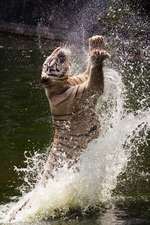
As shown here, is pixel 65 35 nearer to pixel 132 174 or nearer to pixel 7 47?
pixel 7 47

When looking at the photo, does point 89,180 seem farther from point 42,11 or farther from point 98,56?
point 42,11

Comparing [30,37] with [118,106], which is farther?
[30,37]

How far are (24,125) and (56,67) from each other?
5676 millimetres

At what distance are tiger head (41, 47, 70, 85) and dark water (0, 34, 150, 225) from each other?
1.53 m

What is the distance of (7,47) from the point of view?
2841 centimetres

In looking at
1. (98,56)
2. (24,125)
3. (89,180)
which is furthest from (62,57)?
(24,125)

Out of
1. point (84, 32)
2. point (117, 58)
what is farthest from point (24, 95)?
point (84, 32)

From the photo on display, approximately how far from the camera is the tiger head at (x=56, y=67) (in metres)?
8.55

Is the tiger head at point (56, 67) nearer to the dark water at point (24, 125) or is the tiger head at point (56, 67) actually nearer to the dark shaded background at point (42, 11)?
the dark water at point (24, 125)

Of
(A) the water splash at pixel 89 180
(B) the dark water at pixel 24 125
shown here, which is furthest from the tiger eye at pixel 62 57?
(B) the dark water at pixel 24 125

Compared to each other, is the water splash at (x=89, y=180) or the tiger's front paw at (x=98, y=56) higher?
the tiger's front paw at (x=98, y=56)

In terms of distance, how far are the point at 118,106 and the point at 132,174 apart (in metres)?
1.41

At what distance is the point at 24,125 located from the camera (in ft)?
46.5

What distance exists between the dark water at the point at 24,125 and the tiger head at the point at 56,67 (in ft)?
5.03
